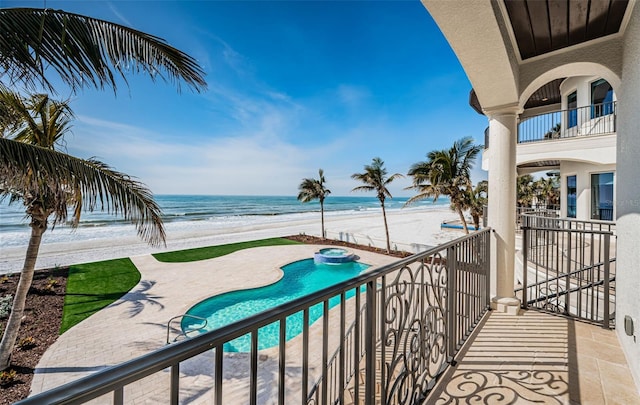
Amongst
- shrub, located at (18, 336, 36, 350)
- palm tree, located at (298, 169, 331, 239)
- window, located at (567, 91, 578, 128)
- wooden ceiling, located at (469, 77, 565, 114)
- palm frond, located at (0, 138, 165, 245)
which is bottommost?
shrub, located at (18, 336, 36, 350)

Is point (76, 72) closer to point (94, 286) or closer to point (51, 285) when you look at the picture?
point (94, 286)

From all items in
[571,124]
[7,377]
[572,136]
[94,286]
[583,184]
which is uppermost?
[571,124]

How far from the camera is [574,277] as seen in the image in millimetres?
5242

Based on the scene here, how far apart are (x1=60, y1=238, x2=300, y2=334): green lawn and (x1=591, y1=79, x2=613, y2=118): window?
53.1 ft

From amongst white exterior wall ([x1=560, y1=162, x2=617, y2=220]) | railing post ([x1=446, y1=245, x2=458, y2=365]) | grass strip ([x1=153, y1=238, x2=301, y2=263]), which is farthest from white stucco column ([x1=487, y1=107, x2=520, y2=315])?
grass strip ([x1=153, y1=238, x2=301, y2=263])

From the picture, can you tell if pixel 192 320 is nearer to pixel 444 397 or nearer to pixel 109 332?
pixel 109 332

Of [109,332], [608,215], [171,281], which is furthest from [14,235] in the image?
[608,215]

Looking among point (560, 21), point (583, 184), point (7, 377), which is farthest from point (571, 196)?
point (7, 377)

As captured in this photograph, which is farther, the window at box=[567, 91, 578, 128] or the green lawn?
the window at box=[567, 91, 578, 128]

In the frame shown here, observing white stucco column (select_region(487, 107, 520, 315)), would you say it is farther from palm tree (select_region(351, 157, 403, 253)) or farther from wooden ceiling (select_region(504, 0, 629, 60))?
palm tree (select_region(351, 157, 403, 253))

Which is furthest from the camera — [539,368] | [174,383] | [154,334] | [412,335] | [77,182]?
[154,334]

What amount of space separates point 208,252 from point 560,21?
1584 cm

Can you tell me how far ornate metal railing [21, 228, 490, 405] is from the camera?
67 centimetres

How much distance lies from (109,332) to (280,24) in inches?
430
